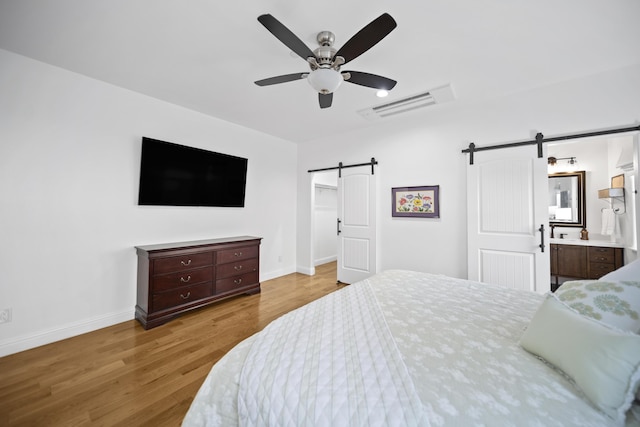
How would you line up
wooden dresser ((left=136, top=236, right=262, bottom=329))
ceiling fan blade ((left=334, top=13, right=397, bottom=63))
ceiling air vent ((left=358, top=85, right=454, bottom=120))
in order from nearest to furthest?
ceiling fan blade ((left=334, top=13, right=397, bottom=63)) → wooden dresser ((left=136, top=236, right=262, bottom=329)) → ceiling air vent ((left=358, top=85, right=454, bottom=120))

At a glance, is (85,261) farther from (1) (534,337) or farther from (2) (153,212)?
(1) (534,337)

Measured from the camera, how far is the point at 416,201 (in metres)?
3.47

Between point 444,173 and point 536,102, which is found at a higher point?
point 536,102

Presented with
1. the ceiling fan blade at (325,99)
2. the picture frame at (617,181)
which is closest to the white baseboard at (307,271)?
the ceiling fan blade at (325,99)

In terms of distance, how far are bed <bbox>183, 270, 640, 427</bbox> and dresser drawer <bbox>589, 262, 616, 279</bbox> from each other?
3.22m

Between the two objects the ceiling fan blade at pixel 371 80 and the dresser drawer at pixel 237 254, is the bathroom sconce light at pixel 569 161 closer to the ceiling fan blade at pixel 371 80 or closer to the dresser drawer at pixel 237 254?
the ceiling fan blade at pixel 371 80

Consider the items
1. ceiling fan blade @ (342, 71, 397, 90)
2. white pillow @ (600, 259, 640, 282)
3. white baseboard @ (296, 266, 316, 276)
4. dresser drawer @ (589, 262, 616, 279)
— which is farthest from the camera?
white baseboard @ (296, 266, 316, 276)

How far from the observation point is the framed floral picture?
131 inches

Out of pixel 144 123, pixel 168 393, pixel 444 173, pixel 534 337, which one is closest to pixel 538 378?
pixel 534 337

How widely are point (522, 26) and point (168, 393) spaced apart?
12.2 ft

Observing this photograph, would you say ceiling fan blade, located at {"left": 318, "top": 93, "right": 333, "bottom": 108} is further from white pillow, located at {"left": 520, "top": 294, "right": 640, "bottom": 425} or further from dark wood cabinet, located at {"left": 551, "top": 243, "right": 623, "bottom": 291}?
dark wood cabinet, located at {"left": 551, "top": 243, "right": 623, "bottom": 291}

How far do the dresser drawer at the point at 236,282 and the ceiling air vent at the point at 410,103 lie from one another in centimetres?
283

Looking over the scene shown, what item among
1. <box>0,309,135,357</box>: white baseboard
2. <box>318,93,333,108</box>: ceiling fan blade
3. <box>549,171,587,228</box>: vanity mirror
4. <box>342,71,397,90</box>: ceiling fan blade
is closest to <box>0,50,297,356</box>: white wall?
<box>0,309,135,357</box>: white baseboard

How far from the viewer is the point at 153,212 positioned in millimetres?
2980
